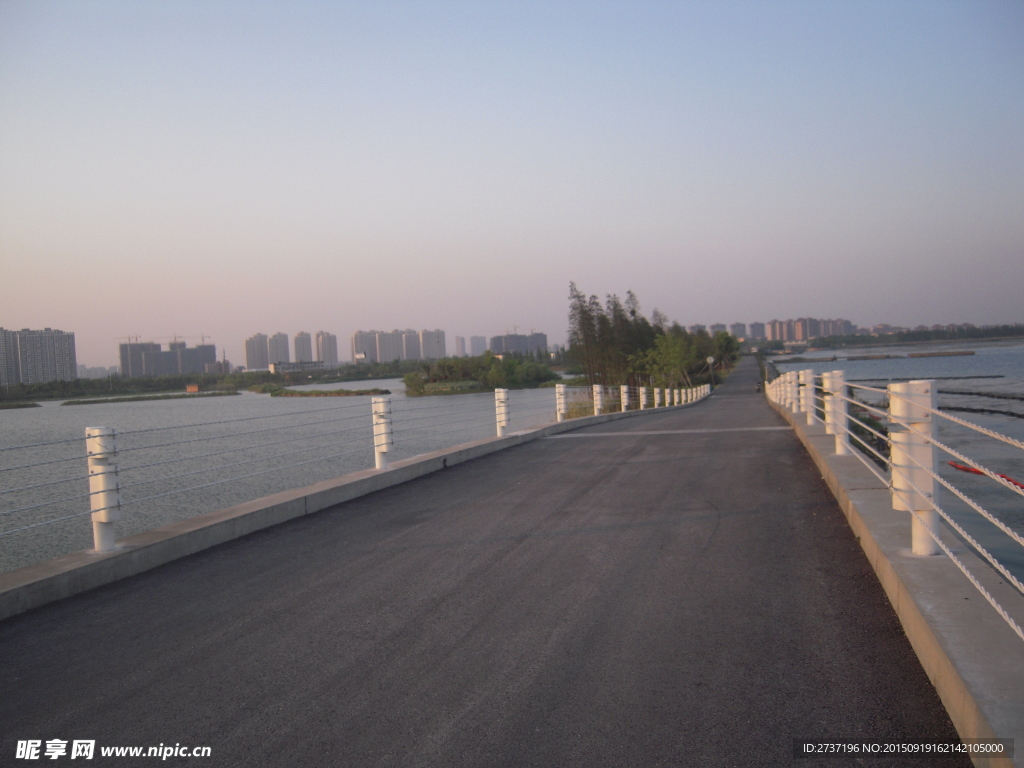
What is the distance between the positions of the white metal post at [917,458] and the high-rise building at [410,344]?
133 metres

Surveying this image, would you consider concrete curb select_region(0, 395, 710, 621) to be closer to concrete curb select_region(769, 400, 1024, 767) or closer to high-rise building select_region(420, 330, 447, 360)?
concrete curb select_region(769, 400, 1024, 767)

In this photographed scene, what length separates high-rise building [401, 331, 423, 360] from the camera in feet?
452

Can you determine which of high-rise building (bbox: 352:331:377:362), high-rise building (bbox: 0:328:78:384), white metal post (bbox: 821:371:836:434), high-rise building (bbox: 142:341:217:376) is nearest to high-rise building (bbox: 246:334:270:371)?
high-rise building (bbox: 352:331:377:362)

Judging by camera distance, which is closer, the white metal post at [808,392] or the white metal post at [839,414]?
the white metal post at [839,414]

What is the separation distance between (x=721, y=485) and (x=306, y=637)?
5.28m

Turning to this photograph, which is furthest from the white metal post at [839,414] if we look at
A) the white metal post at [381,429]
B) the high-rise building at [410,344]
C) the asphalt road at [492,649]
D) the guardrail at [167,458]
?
the high-rise building at [410,344]

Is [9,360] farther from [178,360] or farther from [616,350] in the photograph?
[616,350]

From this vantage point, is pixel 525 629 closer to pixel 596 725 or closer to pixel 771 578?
pixel 596 725

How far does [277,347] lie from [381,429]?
10496cm

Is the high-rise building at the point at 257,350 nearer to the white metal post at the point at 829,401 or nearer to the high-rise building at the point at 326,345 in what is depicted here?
the high-rise building at the point at 326,345

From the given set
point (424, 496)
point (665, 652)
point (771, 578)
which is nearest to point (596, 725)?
point (665, 652)

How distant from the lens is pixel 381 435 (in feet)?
29.8

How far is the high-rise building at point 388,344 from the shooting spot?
13588 cm

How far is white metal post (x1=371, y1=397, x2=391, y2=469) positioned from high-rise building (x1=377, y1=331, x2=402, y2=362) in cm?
12573
